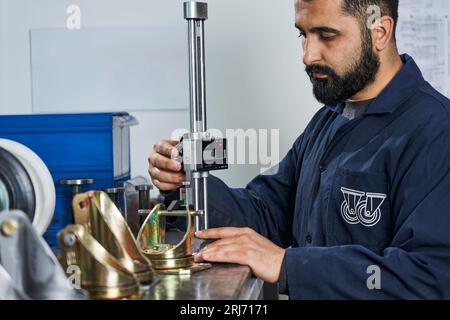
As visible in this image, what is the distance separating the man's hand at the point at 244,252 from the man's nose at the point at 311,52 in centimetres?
46

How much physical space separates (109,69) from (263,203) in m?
0.83

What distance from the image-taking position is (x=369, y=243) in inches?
59.0

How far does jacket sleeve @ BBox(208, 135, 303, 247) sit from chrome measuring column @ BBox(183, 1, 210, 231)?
19 cm

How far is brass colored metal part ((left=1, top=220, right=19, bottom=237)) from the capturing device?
0.85 meters

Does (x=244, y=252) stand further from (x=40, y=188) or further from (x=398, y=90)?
(x=398, y=90)

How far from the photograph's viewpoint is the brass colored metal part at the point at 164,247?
47.6 inches

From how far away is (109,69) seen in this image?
7.77 ft

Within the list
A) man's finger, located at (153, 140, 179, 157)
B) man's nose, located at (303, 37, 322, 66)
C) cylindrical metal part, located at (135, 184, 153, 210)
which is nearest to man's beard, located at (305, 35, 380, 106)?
man's nose, located at (303, 37, 322, 66)

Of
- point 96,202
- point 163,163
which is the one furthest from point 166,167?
point 96,202

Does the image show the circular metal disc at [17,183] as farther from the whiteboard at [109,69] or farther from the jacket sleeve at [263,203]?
the whiteboard at [109,69]

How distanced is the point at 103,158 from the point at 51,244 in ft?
0.75

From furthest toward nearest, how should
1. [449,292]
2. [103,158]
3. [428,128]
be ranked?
[103,158], [428,128], [449,292]
